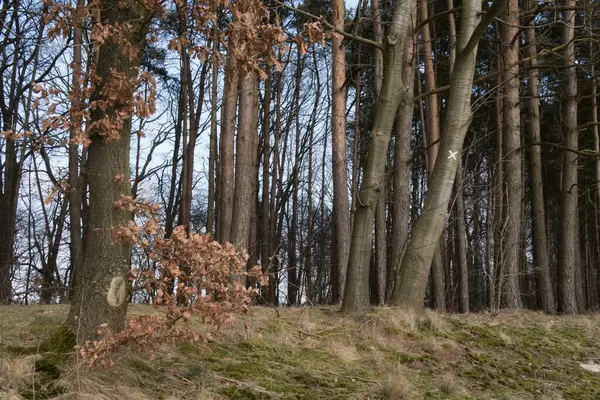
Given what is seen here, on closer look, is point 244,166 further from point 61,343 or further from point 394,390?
point 394,390

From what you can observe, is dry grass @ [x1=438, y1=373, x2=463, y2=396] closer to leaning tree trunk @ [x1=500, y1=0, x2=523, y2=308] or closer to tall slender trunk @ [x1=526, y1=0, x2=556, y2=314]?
leaning tree trunk @ [x1=500, y1=0, x2=523, y2=308]

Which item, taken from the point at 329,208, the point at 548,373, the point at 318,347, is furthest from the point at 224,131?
the point at 329,208

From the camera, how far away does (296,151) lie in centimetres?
2469

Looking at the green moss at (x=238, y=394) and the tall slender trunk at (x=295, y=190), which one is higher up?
the tall slender trunk at (x=295, y=190)

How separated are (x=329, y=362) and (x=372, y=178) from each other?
3.00 meters

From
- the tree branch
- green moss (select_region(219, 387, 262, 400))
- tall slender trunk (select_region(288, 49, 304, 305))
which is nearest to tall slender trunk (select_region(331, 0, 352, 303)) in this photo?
the tree branch

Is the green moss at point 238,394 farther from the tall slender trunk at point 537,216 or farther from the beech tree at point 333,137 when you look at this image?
the tall slender trunk at point 537,216

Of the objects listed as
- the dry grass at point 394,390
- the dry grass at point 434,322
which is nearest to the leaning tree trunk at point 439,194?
the dry grass at point 434,322

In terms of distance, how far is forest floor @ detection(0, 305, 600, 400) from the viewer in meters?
4.22

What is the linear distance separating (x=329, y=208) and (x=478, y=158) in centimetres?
899

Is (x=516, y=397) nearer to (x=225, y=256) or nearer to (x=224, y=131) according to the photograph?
(x=225, y=256)

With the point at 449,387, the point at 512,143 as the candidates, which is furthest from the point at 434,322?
the point at 512,143

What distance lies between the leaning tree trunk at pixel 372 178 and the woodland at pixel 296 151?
0.02m

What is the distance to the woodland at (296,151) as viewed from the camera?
4.43 metres
